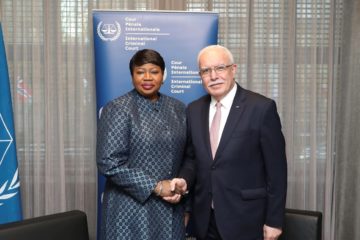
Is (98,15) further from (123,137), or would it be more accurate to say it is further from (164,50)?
(123,137)

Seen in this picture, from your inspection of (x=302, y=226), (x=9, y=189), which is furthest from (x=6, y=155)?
(x=302, y=226)

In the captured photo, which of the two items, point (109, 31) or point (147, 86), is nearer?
point (147, 86)

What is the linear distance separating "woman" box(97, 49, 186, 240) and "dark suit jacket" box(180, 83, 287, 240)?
0.59 ft

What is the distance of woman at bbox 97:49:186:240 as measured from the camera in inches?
88.0

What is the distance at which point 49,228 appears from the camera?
245 cm

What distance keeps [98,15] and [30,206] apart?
1.69 m

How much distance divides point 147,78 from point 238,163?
62cm

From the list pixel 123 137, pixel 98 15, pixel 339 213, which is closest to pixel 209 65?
pixel 123 137

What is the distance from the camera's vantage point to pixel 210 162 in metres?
2.23

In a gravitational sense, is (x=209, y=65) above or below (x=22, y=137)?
above

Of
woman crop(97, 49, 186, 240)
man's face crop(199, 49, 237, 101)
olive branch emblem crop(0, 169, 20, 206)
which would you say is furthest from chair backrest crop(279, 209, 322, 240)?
olive branch emblem crop(0, 169, 20, 206)

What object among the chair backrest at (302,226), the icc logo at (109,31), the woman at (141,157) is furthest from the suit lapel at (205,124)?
the icc logo at (109,31)

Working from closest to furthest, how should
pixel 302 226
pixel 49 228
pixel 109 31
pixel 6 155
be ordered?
pixel 49 228 → pixel 302 226 → pixel 6 155 → pixel 109 31

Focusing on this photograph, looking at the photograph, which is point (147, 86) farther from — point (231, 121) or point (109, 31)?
point (109, 31)
